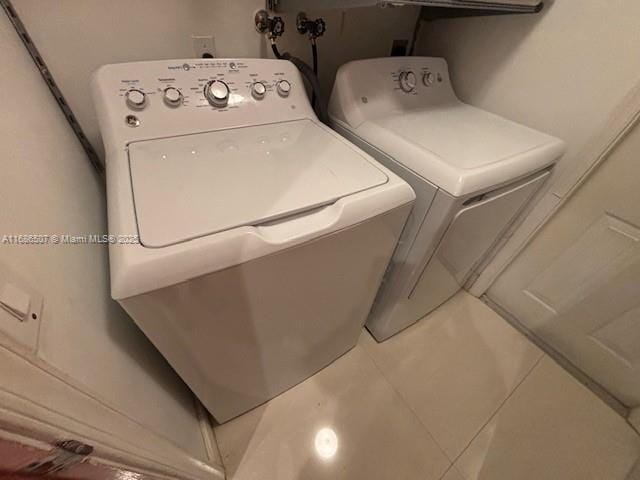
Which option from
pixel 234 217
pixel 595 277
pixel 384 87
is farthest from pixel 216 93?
pixel 595 277

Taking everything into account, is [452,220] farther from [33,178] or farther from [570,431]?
[570,431]

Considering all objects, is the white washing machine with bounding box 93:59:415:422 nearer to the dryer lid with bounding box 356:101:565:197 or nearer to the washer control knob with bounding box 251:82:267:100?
the washer control knob with bounding box 251:82:267:100

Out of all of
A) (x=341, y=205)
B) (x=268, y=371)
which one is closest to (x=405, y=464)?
(x=268, y=371)

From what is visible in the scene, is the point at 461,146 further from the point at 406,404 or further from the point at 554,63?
the point at 406,404

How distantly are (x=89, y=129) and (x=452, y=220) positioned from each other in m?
1.18

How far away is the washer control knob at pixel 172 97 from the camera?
74 centimetres

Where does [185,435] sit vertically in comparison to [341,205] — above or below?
below

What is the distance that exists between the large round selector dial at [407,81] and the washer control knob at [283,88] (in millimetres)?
472

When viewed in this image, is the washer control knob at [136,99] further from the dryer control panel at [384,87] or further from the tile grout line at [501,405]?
the tile grout line at [501,405]

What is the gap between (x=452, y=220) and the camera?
0.77 meters

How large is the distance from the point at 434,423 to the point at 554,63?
145cm

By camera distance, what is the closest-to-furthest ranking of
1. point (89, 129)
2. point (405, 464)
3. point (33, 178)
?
point (33, 178), point (89, 129), point (405, 464)

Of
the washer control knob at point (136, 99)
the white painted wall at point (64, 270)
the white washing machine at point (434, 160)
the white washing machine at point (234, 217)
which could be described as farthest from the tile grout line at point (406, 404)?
the washer control knob at point (136, 99)

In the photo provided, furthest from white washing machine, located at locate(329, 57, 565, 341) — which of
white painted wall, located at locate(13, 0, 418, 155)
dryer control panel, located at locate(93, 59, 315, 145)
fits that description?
white painted wall, located at locate(13, 0, 418, 155)
